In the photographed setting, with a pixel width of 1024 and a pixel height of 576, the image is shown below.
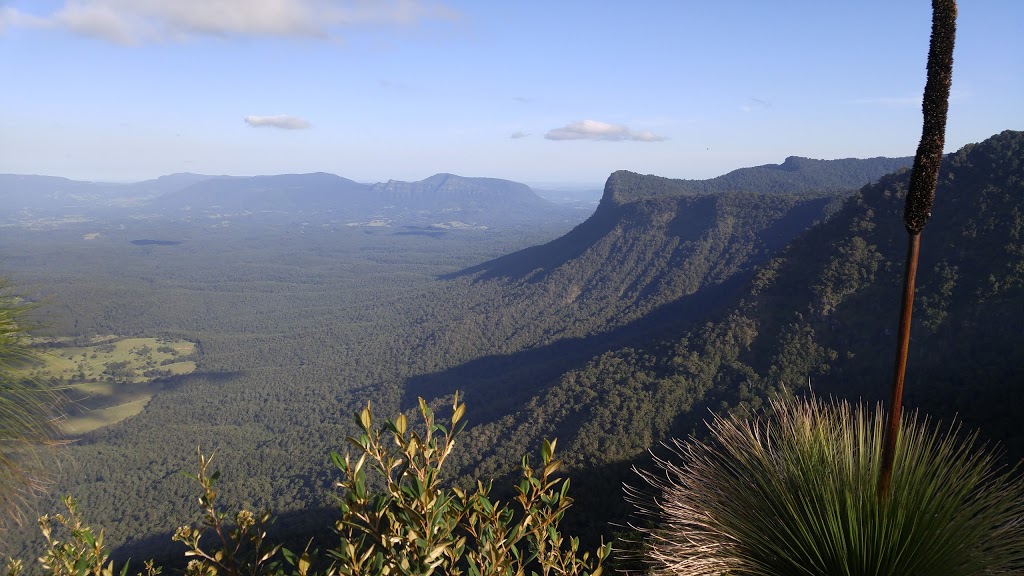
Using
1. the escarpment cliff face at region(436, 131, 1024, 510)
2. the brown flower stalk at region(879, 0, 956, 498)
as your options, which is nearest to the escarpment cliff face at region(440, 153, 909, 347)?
the escarpment cliff face at region(436, 131, 1024, 510)

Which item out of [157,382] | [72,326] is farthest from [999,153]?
[72,326]

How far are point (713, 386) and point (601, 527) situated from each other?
1342 centimetres

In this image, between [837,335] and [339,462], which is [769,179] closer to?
[837,335]

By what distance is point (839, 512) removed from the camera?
2.32 metres

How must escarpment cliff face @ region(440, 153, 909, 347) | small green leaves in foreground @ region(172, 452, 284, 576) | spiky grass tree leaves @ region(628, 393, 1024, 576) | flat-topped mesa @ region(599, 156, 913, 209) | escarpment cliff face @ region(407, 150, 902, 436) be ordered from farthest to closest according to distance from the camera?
flat-topped mesa @ region(599, 156, 913, 209), escarpment cliff face @ region(440, 153, 909, 347), escarpment cliff face @ region(407, 150, 902, 436), spiky grass tree leaves @ region(628, 393, 1024, 576), small green leaves in foreground @ region(172, 452, 284, 576)

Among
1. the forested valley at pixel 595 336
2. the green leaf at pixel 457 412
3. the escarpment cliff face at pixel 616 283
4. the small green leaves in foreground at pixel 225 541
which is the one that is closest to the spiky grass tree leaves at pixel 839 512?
the forested valley at pixel 595 336

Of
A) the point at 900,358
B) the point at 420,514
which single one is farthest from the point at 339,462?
the point at 900,358

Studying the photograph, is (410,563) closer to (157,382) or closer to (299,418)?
(299,418)

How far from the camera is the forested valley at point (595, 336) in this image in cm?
2295

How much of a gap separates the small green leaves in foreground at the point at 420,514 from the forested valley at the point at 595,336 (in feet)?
2.53

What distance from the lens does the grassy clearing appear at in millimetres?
52188

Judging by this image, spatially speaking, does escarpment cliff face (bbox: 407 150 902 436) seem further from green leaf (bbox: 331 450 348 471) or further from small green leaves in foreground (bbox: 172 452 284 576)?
green leaf (bbox: 331 450 348 471)

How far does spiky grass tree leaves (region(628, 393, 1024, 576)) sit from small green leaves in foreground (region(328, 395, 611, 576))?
0.88 meters

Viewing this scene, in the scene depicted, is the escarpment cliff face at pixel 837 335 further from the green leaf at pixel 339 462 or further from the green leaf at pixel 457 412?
the green leaf at pixel 339 462
